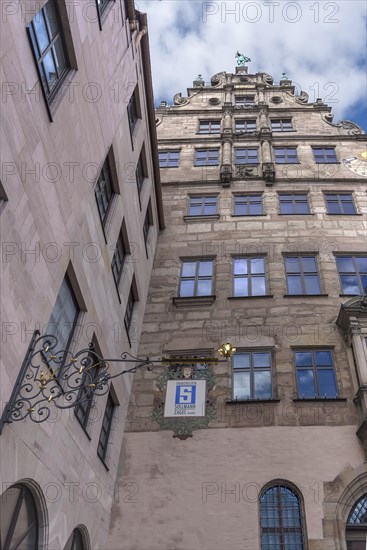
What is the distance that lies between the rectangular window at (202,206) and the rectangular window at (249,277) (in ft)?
9.47

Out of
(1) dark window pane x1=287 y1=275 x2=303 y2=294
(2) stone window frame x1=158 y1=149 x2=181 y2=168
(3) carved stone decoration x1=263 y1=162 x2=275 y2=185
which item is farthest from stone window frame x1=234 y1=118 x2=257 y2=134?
(1) dark window pane x1=287 y1=275 x2=303 y2=294

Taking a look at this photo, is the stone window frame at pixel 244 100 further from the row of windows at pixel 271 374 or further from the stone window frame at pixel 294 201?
the row of windows at pixel 271 374

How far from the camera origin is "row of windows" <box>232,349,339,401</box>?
1352 cm

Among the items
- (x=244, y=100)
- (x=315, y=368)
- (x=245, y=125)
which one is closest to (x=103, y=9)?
(x=315, y=368)

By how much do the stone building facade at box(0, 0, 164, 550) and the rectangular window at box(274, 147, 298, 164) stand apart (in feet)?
28.3

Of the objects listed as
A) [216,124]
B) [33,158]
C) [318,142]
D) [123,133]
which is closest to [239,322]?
[123,133]

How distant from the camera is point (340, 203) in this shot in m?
19.1

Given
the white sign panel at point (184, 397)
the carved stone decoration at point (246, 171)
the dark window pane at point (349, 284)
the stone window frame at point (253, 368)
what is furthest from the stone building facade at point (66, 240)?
the carved stone decoration at point (246, 171)

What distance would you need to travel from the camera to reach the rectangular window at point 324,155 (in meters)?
21.4

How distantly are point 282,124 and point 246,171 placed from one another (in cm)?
513

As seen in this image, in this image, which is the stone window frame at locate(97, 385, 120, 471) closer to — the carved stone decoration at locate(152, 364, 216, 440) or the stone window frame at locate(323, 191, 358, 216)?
the carved stone decoration at locate(152, 364, 216, 440)

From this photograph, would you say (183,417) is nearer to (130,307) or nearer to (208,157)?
(130,307)

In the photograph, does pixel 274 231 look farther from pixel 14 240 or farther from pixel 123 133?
pixel 14 240

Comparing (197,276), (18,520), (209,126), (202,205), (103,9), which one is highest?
(209,126)
